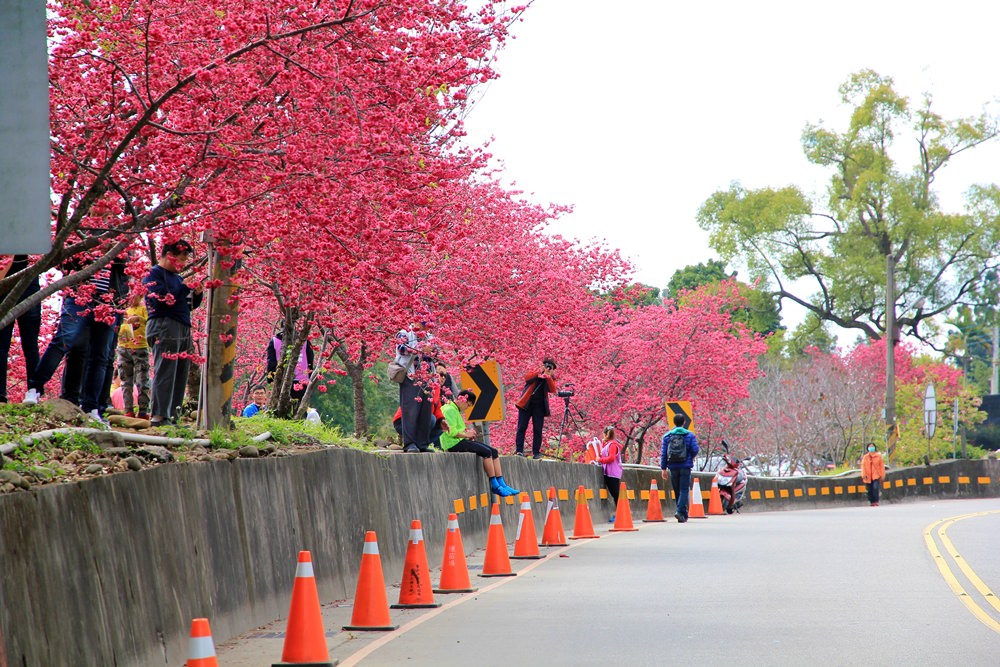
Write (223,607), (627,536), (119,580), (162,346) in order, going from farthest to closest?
(627,536) → (162,346) → (223,607) → (119,580)

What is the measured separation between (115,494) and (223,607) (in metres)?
2.15

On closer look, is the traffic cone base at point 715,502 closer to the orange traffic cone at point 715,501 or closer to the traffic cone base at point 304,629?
the orange traffic cone at point 715,501

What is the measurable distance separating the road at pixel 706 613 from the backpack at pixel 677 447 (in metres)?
7.82

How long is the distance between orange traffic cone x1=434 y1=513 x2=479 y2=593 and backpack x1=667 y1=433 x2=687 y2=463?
13686mm

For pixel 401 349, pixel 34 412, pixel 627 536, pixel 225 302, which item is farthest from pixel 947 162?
pixel 34 412

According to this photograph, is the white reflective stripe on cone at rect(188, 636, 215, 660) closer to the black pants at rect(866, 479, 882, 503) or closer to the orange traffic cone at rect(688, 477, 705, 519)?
the orange traffic cone at rect(688, 477, 705, 519)

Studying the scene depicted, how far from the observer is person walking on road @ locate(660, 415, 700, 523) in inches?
1062

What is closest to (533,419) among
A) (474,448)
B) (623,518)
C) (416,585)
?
(623,518)

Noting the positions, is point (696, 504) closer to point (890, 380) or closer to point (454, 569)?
point (454, 569)

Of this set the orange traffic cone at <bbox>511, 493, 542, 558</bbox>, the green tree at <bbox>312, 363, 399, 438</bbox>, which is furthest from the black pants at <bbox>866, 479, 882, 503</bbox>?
the orange traffic cone at <bbox>511, 493, 542, 558</bbox>

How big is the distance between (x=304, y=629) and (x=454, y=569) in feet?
15.6

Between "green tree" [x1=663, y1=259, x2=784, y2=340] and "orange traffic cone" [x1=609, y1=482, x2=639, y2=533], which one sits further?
"green tree" [x1=663, y1=259, x2=784, y2=340]

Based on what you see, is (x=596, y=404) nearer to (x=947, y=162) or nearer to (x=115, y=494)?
(x=947, y=162)

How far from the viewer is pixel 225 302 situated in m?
14.7
